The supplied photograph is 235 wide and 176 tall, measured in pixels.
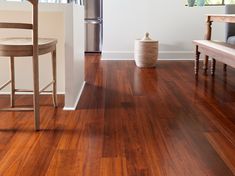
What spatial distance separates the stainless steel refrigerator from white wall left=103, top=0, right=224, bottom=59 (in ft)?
3.92

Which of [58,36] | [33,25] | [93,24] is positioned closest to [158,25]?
[93,24]

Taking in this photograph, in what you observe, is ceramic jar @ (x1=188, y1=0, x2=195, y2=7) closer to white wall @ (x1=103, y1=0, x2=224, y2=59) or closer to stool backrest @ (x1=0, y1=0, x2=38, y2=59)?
white wall @ (x1=103, y1=0, x2=224, y2=59)

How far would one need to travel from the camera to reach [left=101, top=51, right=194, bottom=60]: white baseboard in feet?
18.3

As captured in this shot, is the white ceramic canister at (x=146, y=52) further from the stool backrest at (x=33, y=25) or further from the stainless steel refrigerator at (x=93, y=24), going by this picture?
the stool backrest at (x=33, y=25)

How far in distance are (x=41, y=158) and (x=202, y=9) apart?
4445 mm

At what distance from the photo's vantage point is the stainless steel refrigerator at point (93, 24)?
6.58 metres

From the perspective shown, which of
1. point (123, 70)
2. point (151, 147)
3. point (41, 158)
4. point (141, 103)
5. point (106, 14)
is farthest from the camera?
point (106, 14)

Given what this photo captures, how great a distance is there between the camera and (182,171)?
1635 mm

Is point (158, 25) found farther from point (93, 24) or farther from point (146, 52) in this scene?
point (93, 24)

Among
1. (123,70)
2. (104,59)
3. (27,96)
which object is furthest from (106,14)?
(27,96)

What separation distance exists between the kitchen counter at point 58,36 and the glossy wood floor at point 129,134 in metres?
0.21

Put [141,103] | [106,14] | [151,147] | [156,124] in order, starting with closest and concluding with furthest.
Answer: [151,147]
[156,124]
[141,103]
[106,14]

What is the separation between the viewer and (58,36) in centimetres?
295

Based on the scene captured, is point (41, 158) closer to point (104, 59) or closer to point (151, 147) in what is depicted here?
point (151, 147)
